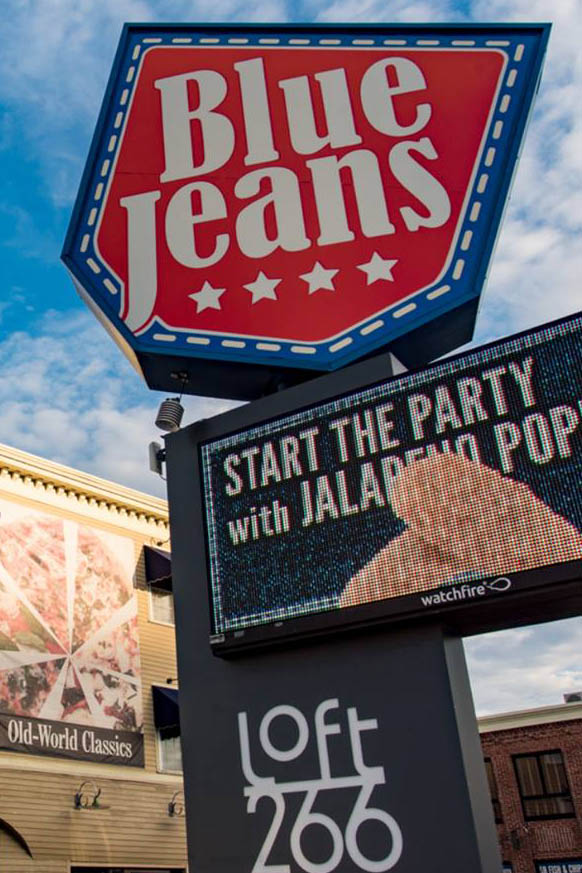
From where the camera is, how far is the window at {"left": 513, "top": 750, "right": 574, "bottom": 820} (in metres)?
25.2

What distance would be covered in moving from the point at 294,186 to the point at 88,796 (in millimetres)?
12269

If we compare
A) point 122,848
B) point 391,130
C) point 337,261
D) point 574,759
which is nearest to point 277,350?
point 337,261

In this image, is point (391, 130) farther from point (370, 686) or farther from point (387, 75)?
point (370, 686)

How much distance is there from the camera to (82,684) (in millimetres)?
17281

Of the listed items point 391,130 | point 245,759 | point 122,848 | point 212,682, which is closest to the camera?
point 245,759

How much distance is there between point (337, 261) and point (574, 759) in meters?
21.6

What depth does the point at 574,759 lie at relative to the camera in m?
25.7

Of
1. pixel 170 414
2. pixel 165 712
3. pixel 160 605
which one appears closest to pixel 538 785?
pixel 165 712

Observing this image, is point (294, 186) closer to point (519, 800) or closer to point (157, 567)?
point (157, 567)

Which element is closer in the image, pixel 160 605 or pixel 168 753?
pixel 168 753

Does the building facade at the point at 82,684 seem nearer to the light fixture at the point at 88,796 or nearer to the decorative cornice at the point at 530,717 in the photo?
the light fixture at the point at 88,796

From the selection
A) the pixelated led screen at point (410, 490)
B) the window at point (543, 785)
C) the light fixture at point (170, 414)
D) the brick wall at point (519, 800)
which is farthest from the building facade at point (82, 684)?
the window at point (543, 785)

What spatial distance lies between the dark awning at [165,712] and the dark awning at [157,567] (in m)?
2.15

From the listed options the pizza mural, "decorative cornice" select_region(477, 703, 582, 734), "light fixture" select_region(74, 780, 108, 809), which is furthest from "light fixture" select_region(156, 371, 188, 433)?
"decorative cornice" select_region(477, 703, 582, 734)
